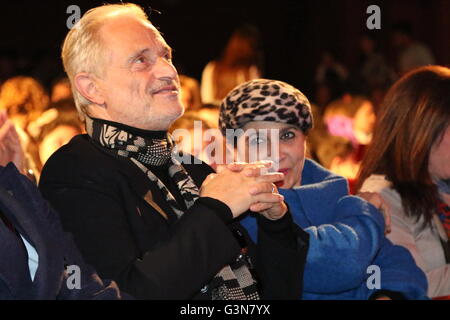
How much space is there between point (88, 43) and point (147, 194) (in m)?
0.51

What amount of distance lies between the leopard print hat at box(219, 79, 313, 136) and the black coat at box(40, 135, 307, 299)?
1.57 ft

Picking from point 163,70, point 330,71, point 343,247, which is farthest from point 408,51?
point 163,70

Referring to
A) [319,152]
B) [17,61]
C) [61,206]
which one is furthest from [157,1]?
[61,206]

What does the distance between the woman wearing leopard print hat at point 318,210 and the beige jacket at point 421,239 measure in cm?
23

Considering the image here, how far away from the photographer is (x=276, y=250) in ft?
7.93

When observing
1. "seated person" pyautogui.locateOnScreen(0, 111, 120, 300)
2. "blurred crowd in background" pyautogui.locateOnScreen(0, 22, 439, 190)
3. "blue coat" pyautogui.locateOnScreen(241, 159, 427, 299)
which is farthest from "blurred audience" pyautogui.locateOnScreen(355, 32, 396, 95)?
"seated person" pyautogui.locateOnScreen(0, 111, 120, 300)

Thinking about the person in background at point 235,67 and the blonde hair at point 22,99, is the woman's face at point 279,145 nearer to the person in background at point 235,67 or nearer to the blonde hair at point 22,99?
the blonde hair at point 22,99

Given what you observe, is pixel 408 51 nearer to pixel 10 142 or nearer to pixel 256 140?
pixel 256 140

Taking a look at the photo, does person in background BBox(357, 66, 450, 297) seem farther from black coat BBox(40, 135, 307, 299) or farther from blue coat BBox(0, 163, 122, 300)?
blue coat BBox(0, 163, 122, 300)

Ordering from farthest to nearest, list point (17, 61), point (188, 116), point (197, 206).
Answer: point (17, 61)
point (188, 116)
point (197, 206)

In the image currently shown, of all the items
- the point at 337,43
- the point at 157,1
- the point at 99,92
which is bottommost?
the point at 337,43

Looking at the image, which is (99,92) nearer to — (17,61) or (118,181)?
(118,181)

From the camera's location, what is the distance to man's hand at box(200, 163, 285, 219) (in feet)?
7.06

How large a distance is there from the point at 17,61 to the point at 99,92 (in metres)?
9.38
